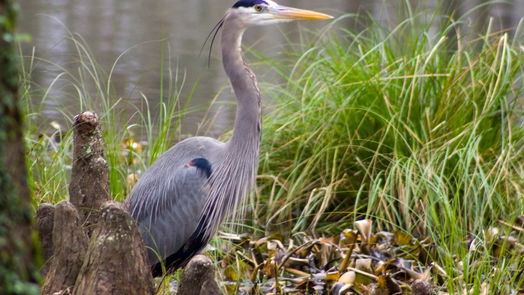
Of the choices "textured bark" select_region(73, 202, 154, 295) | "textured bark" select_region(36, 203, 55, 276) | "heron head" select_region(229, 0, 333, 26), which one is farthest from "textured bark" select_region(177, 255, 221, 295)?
"heron head" select_region(229, 0, 333, 26)

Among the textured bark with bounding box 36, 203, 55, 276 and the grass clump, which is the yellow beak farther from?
the textured bark with bounding box 36, 203, 55, 276

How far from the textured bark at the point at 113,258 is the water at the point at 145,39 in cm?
359

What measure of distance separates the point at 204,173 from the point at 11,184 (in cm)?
275

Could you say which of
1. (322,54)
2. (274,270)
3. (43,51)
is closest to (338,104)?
(322,54)

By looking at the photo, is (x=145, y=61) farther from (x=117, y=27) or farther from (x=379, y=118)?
(x=379, y=118)

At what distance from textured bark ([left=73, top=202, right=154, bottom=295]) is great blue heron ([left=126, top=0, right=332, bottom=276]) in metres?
1.35

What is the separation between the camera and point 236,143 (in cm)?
419

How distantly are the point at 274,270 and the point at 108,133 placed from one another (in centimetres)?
121

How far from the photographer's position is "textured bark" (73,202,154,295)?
270 centimetres

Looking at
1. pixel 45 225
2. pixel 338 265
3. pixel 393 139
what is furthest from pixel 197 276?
pixel 393 139

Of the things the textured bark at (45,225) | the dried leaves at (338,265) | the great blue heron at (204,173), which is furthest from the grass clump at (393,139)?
the textured bark at (45,225)

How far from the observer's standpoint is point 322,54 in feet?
19.1

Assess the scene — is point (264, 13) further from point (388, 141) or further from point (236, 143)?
point (388, 141)

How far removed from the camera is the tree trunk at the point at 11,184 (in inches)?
55.8
